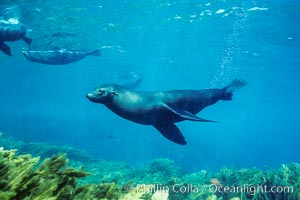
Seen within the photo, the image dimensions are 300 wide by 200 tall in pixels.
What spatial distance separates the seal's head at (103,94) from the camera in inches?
216

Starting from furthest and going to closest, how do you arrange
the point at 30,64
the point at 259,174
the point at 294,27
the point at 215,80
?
the point at 215,80
the point at 30,64
the point at 294,27
the point at 259,174

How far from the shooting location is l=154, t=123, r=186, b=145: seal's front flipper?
6.32 meters

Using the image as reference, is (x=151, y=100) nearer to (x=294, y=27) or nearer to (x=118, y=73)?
(x=294, y=27)

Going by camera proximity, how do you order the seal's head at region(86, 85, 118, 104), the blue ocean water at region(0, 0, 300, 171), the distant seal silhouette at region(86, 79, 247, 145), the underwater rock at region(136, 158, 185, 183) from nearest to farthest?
the seal's head at region(86, 85, 118, 104) → the distant seal silhouette at region(86, 79, 247, 145) → the underwater rock at region(136, 158, 185, 183) → the blue ocean water at region(0, 0, 300, 171)

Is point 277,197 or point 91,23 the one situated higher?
point 91,23

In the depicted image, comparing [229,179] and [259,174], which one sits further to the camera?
[229,179]

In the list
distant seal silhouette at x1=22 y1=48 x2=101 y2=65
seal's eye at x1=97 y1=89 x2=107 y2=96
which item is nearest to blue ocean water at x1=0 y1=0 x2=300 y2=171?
distant seal silhouette at x1=22 y1=48 x2=101 y2=65

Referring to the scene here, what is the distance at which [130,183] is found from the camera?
3.47 m

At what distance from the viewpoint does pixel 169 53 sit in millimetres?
28234

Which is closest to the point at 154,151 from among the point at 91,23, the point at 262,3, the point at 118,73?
the point at 118,73

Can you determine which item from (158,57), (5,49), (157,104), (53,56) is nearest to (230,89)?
(157,104)

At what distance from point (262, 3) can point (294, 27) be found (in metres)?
5.17

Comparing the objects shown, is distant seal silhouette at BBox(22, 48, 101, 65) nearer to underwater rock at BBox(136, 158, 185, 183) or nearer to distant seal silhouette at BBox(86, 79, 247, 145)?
underwater rock at BBox(136, 158, 185, 183)

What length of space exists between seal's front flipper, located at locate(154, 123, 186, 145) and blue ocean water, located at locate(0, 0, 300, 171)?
38.6 feet
